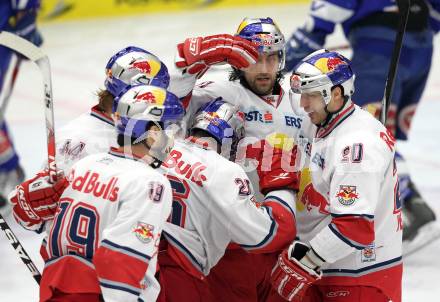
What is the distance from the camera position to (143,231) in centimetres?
290

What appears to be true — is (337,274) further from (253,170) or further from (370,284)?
(253,170)

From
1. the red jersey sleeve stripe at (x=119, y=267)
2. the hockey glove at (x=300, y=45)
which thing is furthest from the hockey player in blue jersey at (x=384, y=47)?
the red jersey sleeve stripe at (x=119, y=267)

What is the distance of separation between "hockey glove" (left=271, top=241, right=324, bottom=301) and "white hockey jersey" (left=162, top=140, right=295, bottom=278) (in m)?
0.05

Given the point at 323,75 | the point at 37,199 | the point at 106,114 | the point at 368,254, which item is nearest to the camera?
the point at 37,199

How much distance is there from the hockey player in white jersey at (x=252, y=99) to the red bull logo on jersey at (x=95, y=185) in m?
0.82

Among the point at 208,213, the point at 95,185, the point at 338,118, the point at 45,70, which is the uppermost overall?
the point at 45,70

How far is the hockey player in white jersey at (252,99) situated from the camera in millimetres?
3736

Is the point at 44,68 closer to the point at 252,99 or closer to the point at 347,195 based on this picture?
the point at 252,99

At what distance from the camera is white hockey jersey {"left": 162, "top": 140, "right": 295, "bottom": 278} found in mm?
3316

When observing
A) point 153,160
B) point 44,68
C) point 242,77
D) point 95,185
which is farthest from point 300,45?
point 95,185

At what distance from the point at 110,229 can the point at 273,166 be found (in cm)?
94

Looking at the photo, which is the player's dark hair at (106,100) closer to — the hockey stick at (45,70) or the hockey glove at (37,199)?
the hockey stick at (45,70)

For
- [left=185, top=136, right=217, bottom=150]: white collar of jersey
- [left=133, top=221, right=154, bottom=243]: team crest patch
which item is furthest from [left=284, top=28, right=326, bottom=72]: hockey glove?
[left=133, top=221, right=154, bottom=243]: team crest patch

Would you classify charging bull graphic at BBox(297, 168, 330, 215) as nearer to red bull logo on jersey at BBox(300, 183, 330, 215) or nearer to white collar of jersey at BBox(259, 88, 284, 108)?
red bull logo on jersey at BBox(300, 183, 330, 215)
